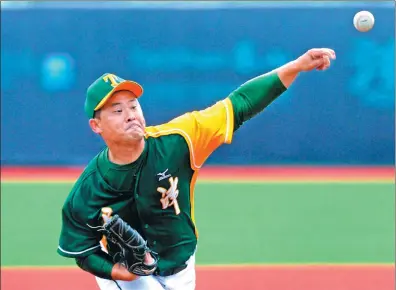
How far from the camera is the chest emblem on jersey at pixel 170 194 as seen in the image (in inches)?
179

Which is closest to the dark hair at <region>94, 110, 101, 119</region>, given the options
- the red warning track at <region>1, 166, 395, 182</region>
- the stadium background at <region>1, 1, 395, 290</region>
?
the red warning track at <region>1, 166, 395, 182</region>

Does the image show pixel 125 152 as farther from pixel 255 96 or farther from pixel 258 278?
pixel 258 278

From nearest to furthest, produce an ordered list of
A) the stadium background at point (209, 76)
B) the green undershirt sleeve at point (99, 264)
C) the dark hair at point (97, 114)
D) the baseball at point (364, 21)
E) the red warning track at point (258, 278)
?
the dark hair at point (97, 114) → the green undershirt sleeve at point (99, 264) → the baseball at point (364, 21) → the red warning track at point (258, 278) → the stadium background at point (209, 76)

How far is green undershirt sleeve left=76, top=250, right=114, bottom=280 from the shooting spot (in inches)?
180

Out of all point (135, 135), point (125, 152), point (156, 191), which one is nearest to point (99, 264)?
point (156, 191)

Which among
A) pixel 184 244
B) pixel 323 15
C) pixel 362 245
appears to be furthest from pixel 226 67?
pixel 184 244

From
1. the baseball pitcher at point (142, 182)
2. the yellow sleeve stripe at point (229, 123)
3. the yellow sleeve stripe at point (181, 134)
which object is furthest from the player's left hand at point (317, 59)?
the yellow sleeve stripe at point (181, 134)

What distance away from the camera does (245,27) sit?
1355cm

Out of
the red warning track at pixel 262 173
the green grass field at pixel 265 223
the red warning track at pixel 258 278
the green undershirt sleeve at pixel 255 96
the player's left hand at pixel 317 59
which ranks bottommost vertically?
the red warning track at pixel 262 173

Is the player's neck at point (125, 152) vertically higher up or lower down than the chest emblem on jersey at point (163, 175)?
higher up

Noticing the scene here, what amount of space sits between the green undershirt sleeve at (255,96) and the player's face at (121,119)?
2.05 ft

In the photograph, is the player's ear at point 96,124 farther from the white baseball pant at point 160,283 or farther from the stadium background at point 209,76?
the stadium background at point 209,76

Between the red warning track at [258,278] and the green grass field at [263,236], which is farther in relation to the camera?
the green grass field at [263,236]

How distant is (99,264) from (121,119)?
0.85 metres
